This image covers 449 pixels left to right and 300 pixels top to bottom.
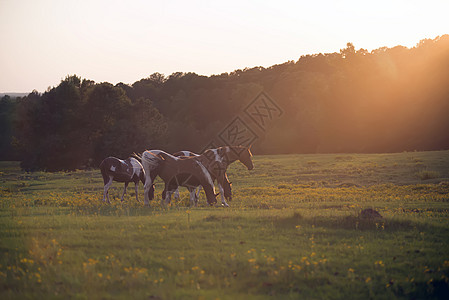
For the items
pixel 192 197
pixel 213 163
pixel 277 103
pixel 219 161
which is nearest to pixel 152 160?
pixel 192 197

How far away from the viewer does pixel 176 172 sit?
63.1ft

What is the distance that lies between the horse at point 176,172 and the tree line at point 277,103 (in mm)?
39256

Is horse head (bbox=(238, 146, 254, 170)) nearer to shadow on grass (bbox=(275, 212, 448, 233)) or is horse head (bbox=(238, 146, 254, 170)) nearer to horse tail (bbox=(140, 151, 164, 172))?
horse tail (bbox=(140, 151, 164, 172))

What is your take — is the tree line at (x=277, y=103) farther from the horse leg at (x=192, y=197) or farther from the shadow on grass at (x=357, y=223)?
the shadow on grass at (x=357, y=223)

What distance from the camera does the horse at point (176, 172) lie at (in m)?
19.0

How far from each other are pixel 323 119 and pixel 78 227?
224 ft

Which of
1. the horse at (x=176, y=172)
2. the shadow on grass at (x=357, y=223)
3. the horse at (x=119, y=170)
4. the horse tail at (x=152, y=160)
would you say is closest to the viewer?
the shadow on grass at (x=357, y=223)

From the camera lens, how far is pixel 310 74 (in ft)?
298

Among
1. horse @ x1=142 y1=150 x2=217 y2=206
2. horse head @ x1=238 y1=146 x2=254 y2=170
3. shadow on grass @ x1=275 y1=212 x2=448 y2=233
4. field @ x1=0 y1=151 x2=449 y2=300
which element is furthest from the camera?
horse head @ x1=238 y1=146 x2=254 y2=170

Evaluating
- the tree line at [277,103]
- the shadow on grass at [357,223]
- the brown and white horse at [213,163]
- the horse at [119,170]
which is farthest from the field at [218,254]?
the tree line at [277,103]

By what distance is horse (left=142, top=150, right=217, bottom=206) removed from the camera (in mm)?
19031

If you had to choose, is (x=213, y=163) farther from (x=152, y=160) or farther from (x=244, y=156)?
(x=152, y=160)

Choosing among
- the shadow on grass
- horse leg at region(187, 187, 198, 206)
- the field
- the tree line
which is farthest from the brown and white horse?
the tree line

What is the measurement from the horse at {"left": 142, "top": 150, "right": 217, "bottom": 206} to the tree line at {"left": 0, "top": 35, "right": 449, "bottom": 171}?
129 feet
